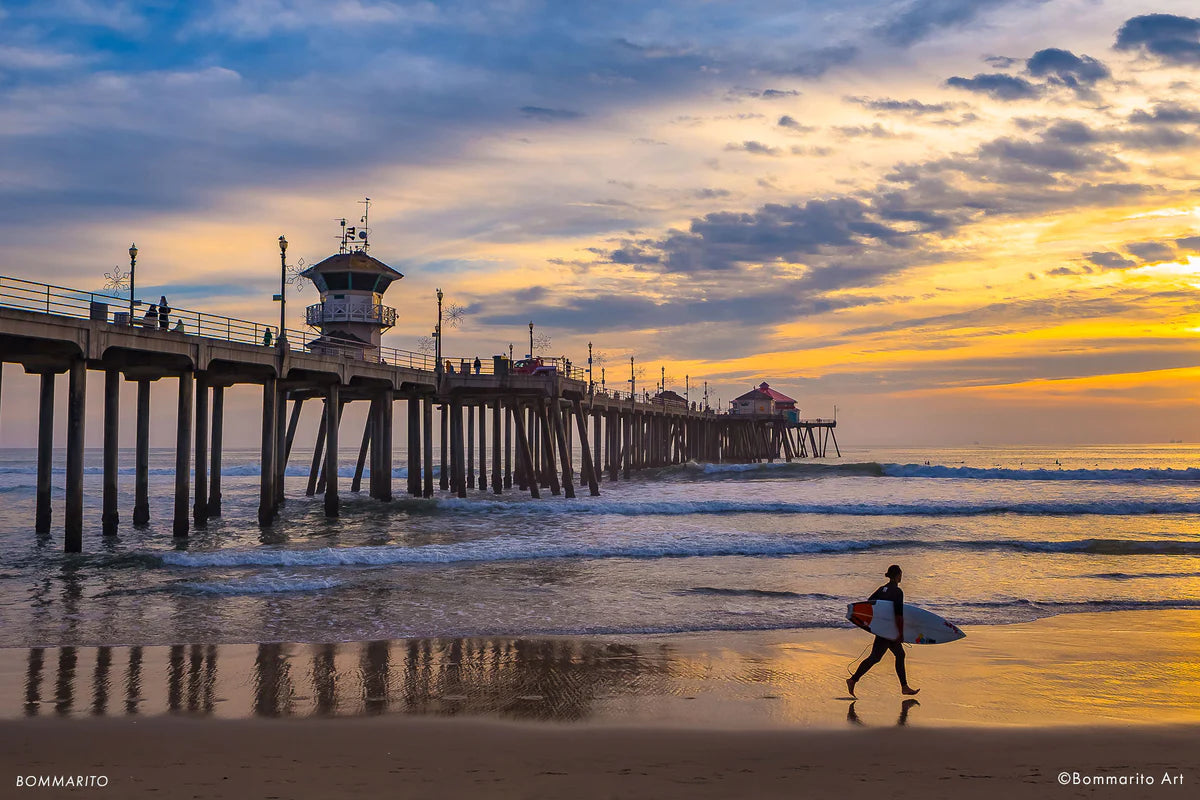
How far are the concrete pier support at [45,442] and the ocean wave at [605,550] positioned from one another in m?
5.12

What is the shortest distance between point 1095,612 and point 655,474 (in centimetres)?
5221

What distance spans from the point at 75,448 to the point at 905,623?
58.8ft

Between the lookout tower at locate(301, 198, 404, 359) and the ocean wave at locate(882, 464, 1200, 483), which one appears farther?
the ocean wave at locate(882, 464, 1200, 483)

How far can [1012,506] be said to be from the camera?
3797 cm

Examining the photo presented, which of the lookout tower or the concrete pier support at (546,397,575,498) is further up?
the lookout tower

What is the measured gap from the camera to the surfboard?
368 inches

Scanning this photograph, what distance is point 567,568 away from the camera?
20.0 m

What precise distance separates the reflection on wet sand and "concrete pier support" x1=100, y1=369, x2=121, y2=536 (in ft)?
41.4

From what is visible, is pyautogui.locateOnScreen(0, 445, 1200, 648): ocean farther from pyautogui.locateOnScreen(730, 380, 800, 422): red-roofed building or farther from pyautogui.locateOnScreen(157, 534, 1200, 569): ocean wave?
pyautogui.locateOnScreen(730, 380, 800, 422): red-roofed building

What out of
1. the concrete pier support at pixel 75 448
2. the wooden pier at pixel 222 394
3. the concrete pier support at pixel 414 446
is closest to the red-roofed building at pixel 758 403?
the wooden pier at pixel 222 394

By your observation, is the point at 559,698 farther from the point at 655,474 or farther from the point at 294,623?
the point at 655,474

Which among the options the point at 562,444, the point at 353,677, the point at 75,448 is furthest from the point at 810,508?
the point at 353,677

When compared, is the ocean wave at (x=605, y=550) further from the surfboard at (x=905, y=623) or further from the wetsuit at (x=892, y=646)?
the wetsuit at (x=892, y=646)

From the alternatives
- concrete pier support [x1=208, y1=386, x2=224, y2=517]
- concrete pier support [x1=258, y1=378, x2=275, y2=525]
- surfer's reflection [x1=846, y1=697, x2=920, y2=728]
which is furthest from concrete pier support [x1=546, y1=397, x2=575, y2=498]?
surfer's reflection [x1=846, y1=697, x2=920, y2=728]
